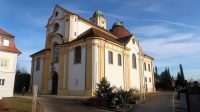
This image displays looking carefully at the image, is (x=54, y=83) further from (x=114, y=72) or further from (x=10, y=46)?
(x=114, y=72)

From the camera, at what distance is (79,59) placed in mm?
29938

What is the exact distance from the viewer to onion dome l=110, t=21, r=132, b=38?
4724 cm

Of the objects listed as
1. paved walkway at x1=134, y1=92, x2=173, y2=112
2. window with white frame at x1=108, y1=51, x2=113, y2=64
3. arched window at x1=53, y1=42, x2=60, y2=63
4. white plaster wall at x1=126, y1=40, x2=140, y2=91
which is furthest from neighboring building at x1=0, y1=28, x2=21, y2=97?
white plaster wall at x1=126, y1=40, x2=140, y2=91

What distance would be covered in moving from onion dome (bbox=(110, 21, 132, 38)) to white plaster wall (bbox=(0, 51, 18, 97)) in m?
26.0

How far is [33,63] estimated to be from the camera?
41156mm

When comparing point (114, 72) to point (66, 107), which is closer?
point (66, 107)

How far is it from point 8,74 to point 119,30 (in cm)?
2995

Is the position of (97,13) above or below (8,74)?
above

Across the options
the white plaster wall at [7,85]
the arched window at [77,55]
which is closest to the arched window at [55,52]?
the arched window at [77,55]

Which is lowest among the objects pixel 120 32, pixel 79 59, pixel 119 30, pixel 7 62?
pixel 7 62

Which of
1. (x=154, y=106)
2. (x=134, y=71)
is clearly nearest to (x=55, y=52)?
(x=134, y=71)

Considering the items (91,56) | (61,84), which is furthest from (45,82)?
(91,56)

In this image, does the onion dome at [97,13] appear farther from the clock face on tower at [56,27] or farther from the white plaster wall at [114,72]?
the white plaster wall at [114,72]

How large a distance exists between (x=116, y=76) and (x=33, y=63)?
1992cm
